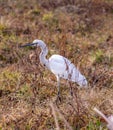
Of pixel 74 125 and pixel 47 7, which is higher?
pixel 47 7

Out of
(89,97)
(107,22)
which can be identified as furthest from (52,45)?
(89,97)

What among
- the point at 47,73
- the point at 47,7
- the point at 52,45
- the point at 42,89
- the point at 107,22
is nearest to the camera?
the point at 42,89

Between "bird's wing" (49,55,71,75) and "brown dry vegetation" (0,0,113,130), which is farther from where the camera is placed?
"bird's wing" (49,55,71,75)

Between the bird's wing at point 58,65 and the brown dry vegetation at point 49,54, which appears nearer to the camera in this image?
the brown dry vegetation at point 49,54

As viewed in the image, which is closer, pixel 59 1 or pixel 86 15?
pixel 86 15

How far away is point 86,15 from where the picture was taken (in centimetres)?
1112

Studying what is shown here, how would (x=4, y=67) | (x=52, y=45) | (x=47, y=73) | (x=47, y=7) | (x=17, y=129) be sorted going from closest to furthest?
(x=17, y=129) → (x=47, y=73) → (x=4, y=67) → (x=52, y=45) → (x=47, y=7)

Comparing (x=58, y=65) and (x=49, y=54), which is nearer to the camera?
(x=58, y=65)

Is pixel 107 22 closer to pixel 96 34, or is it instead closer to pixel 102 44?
pixel 96 34

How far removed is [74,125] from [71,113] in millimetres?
121

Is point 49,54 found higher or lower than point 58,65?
lower

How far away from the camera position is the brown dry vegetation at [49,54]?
14.8 feet

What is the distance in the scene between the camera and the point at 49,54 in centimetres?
792

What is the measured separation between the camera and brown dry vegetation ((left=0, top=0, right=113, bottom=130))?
4.50 m
